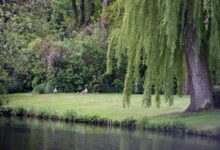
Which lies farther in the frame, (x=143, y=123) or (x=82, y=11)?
(x=82, y=11)

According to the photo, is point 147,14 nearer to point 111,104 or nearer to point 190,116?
point 190,116

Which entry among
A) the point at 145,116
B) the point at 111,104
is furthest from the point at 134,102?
the point at 145,116

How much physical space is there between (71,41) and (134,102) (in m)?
12.0

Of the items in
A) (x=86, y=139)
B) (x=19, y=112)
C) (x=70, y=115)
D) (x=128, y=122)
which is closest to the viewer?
(x=86, y=139)

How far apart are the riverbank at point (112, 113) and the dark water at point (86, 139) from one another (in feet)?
3.21

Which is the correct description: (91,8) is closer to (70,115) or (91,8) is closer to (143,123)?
(70,115)

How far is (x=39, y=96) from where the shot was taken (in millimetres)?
37219

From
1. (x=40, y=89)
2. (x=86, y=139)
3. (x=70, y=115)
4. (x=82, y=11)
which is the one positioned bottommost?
(x=86, y=139)

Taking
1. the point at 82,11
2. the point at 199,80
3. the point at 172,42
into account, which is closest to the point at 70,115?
the point at 199,80

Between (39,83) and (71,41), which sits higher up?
(71,41)

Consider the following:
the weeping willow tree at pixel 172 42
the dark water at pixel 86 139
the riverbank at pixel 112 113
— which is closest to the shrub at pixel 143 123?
the riverbank at pixel 112 113

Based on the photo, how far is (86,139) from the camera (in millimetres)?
22141

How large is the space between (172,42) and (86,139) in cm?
576

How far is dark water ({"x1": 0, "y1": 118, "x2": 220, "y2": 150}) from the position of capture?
20.2 meters
